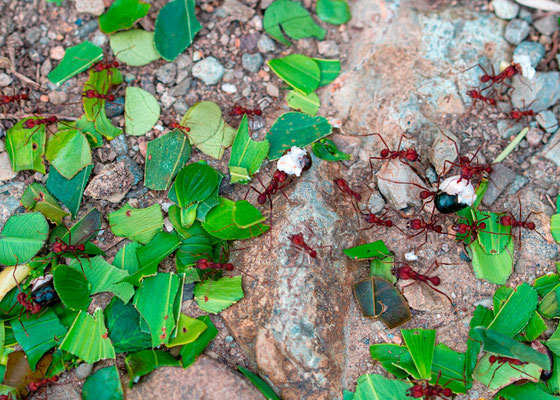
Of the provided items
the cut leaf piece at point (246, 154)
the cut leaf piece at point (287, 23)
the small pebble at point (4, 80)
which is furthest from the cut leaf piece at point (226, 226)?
the small pebble at point (4, 80)

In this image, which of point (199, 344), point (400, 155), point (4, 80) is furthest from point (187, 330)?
point (4, 80)

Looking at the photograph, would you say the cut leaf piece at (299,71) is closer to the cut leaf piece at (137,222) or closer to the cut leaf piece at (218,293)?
the cut leaf piece at (137,222)

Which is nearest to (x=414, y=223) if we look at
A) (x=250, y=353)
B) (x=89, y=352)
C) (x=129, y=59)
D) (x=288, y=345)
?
(x=288, y=345)

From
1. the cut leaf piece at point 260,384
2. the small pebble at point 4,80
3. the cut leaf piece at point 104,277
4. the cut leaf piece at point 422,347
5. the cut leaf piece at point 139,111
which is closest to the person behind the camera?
the cut leaf piece at point 260,384

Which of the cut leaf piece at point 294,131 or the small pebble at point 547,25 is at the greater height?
the small pebble at point 547,25

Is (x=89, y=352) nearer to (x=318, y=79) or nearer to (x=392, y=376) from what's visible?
(x=392, y=376)

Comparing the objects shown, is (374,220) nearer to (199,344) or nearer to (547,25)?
(199,344)
